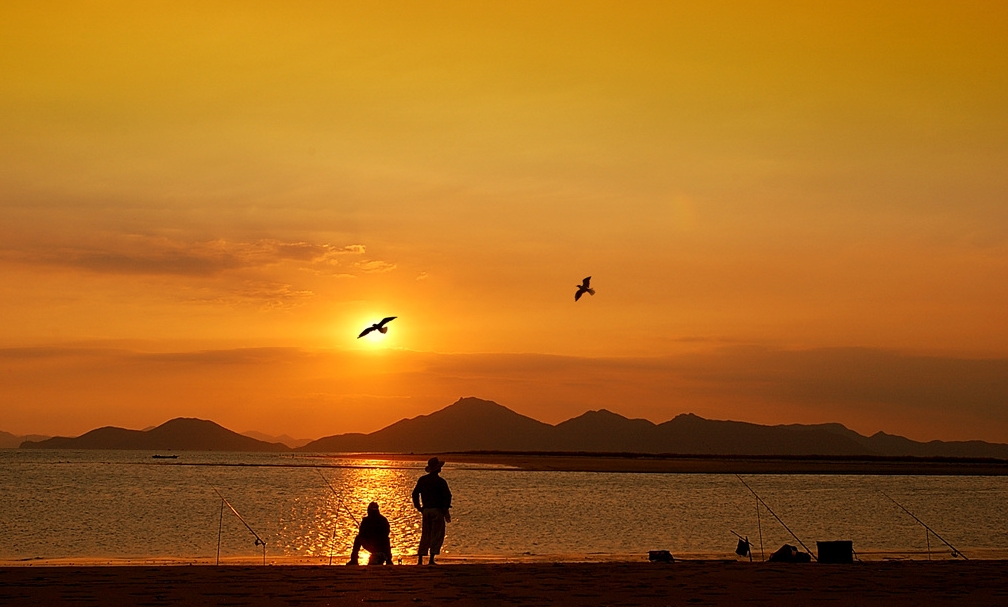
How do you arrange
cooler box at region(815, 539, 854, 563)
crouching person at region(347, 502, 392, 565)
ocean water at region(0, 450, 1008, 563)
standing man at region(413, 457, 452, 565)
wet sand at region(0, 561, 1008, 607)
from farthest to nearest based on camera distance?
1. ocean water at region(0, 450, 1008, 563)
2. cooler box at region(815, 539, 854, 563)
3. standing man at region(413, 457, 452, 565)
4. crouching person at region(347, 502, 392, 565)
5. wet sand at region(0, 561, 1008, 607)

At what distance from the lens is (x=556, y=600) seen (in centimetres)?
1147

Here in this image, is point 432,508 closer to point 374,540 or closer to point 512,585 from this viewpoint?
point 374,540

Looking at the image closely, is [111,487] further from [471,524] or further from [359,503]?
[471,524]

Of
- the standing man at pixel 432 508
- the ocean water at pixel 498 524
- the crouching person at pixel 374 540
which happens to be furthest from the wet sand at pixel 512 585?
the ocean water at pixel 498 524

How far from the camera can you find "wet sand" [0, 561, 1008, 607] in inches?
443

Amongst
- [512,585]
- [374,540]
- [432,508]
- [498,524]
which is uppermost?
[432,508]

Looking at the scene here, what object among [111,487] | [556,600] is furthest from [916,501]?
[556,600]

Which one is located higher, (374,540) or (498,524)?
(374,540)

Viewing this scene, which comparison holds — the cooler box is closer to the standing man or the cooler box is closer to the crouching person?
the standing man

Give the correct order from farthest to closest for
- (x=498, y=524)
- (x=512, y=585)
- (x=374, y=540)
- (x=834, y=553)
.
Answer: (x=498, y=524)
(x=834, y=553)
(x=374, y=540)
(x=512, y=585)

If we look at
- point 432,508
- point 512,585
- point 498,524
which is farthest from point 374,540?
point 498,524

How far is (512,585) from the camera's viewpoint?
1277 centimetres

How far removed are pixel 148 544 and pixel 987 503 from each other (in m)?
48.6

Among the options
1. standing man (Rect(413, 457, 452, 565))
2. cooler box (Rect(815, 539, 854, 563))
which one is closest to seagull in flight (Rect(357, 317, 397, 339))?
standing man (Rect(413, 457, 452, 565))
